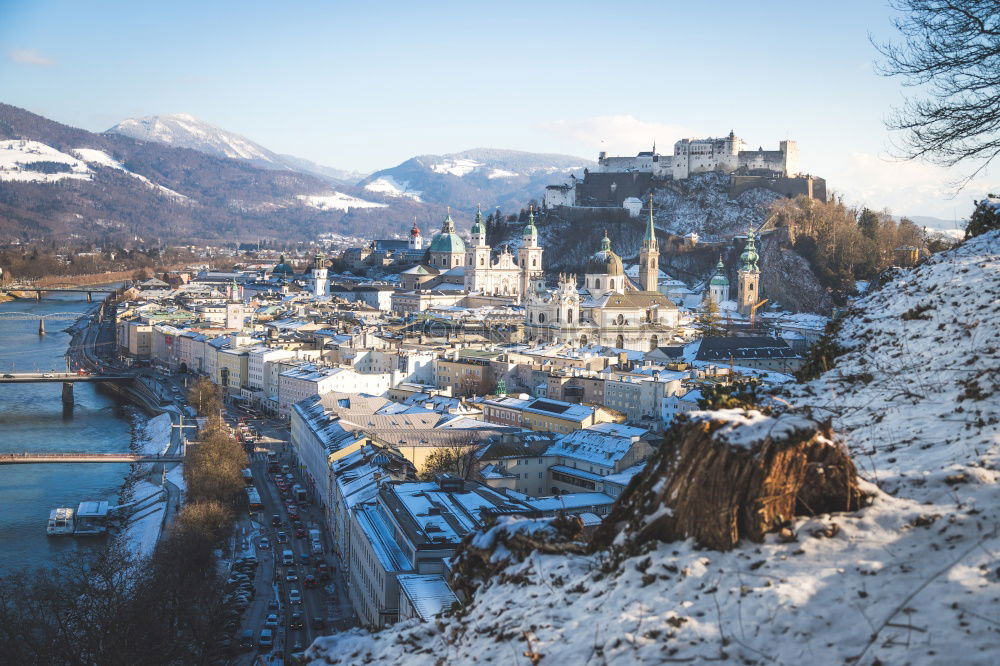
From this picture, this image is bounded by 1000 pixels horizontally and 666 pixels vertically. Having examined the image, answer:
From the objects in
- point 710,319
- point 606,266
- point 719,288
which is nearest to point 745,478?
point 606,266

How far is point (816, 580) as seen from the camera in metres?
5.76

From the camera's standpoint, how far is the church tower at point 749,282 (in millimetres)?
70125

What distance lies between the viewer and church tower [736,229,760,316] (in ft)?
230

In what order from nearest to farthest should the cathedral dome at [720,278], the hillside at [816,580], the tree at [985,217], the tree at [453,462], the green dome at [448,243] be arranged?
the hillside at [816,580] → the tree at [985,217] → the tree at [453,462] → the cathedral dome at [720,278] → the green dome at [448,243]

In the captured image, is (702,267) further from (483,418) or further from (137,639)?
(137,639)

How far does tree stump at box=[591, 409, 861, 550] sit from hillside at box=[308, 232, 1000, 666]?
46 millimetres

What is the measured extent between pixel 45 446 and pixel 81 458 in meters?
6.10

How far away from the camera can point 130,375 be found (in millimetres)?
57250

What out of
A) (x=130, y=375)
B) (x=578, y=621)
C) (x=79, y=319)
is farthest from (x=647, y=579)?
(x=79, y=319)

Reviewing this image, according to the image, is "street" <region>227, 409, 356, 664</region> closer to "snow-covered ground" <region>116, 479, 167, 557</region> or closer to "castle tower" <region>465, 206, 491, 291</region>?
"snow-covered ground" <region>116, 479, 167, 557</region>

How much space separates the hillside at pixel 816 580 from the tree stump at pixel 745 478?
0.05m

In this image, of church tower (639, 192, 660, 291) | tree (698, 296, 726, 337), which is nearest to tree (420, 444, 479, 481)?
tree (698, 296, 726, 337)

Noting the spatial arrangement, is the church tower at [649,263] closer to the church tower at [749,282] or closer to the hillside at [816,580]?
the church tower at [749,282]

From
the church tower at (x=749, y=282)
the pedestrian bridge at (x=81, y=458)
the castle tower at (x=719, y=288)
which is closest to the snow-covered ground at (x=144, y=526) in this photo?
the pedestrian bridge at (x=81, y=458)
